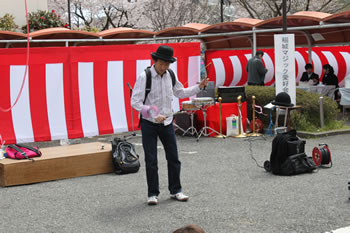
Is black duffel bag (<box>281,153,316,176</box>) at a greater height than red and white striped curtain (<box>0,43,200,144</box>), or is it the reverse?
red and white striped curtain (<box>0,43,200,144</box>)

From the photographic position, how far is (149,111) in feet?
19.2

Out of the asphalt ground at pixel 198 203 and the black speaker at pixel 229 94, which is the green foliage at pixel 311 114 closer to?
the black speaker at pixel 229 94

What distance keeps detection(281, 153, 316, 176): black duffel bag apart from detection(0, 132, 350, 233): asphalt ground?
127mm

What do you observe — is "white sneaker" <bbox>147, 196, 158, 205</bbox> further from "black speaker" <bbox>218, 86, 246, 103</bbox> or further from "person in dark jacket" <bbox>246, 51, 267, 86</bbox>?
"person in dark jacket" <bbox>246, 51, 267, 86</bbox>

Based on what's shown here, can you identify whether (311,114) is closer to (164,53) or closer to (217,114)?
(217,114)

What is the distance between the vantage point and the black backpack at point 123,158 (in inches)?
309

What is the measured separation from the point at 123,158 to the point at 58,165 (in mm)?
950

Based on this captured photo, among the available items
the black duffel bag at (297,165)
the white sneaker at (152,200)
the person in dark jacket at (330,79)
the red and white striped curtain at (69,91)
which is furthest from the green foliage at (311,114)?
the white sneaker at (152,200)

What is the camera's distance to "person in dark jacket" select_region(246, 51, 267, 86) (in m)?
14.3

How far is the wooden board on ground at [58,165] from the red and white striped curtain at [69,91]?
208 cm

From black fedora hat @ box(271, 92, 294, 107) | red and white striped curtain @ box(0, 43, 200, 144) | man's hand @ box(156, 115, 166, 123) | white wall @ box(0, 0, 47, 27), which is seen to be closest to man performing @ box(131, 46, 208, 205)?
man's hand @ box(156, 115, 166, 123)

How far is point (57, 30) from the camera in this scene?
1520 centimetres

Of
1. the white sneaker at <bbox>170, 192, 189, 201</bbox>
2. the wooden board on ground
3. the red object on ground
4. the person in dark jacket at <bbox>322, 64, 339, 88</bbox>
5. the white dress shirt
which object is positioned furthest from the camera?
the person in dark jacket at <bbox>322, 64, 339, 88</bbox>

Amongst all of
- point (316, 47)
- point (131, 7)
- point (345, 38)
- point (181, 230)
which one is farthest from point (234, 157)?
point (131, 7)
